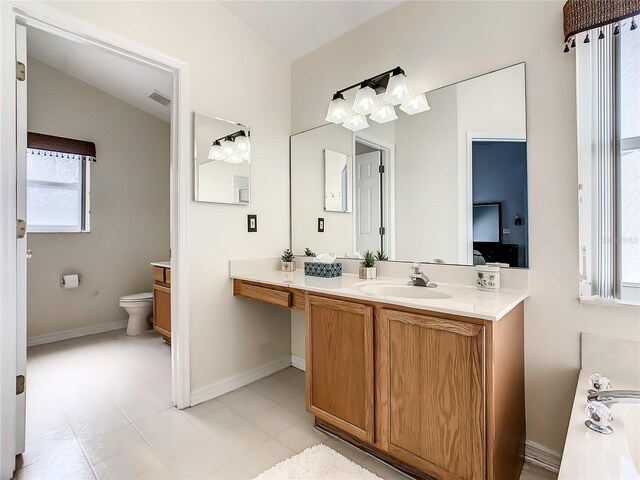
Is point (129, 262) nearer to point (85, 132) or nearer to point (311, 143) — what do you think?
point (85, 132)

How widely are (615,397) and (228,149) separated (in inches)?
91.4

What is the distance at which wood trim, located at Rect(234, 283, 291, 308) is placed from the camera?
6.26 ft

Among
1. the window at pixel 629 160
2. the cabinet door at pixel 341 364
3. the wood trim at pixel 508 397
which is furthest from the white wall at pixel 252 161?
the window at pixel 629 160

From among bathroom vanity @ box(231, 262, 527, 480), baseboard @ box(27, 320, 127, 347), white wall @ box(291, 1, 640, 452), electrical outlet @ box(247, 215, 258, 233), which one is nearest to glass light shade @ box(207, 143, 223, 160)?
electrical outlet @ box(247, 215, 258, 233)

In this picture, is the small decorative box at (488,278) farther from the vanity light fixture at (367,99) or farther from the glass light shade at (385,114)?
the vanity light fixture at (367,99)

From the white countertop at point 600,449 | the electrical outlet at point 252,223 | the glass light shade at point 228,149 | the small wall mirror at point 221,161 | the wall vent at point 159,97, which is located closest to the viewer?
the white countertop at point 600,449

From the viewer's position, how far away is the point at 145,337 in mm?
3498

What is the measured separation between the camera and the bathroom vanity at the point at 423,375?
1178 mm

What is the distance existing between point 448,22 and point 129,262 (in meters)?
4.02

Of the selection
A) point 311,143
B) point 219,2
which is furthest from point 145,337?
point 219,2

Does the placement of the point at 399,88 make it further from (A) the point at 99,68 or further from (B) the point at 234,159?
(A) the point at 99,68

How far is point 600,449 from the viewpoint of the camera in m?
0.93

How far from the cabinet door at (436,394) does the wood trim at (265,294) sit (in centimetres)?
68

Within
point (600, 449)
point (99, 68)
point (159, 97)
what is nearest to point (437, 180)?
point (600, 449)
